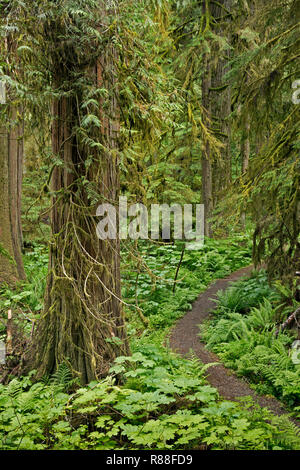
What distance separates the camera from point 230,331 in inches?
288

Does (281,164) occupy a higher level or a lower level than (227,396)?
higher

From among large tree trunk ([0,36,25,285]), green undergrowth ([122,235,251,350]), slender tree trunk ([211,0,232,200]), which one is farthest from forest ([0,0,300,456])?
slender tree trunk ([211,0,232,200])

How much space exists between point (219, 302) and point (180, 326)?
117cm

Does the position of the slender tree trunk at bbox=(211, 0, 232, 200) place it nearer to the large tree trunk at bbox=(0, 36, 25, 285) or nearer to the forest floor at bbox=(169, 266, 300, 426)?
the forest floor at bbox=(169, 266, 300, 426)

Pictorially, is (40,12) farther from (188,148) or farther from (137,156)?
(188,148)

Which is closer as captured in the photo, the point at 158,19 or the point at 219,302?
the point at 158,19

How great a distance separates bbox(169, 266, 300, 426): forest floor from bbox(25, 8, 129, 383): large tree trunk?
1.44m

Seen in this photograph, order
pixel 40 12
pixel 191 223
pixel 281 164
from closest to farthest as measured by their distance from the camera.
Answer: pixel 40 12 < pixel 281 164 < pixel 191 223

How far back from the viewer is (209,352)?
688 centimetres

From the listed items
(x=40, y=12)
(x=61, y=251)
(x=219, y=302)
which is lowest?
(x=219, y=302)

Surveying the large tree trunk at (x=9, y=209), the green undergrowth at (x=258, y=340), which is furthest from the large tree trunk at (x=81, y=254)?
the large tree trunk at (x=9, y=209)

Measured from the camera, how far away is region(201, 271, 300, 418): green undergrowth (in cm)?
553

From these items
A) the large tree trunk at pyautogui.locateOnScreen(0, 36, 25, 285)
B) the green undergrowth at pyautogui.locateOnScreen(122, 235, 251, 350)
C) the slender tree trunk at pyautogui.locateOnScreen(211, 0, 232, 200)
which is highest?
the slender tree trunk at pyautogui.locateOnScreen(211, 0, 232, 200)

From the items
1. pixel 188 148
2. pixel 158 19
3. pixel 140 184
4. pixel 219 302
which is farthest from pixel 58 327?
pixel 188 148
